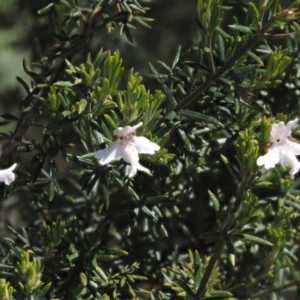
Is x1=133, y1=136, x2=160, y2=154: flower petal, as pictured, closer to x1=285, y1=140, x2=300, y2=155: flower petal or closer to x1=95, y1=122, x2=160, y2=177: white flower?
x1=95, y1=122, x2=160, y2=177: white flower

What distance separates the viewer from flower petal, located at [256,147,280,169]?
1102mm

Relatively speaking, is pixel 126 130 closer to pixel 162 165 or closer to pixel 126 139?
pixel 126 139

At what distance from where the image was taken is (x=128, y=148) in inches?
42.0

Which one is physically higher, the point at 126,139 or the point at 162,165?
the point at 126,139

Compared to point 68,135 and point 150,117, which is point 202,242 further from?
point 150,117

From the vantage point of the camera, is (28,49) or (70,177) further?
(28,49)

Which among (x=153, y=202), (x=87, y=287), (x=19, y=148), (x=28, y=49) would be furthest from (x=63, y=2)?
(x=28, y=49)

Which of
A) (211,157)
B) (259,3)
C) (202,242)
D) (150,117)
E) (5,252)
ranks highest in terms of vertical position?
(259,3)

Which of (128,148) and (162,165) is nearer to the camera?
(128,148)

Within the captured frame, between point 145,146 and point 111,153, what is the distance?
5 cm

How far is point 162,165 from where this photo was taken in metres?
1.25

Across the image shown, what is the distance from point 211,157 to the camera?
1533 mm

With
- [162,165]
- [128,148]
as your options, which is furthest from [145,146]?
[162,165]

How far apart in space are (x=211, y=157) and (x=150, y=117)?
425mm
